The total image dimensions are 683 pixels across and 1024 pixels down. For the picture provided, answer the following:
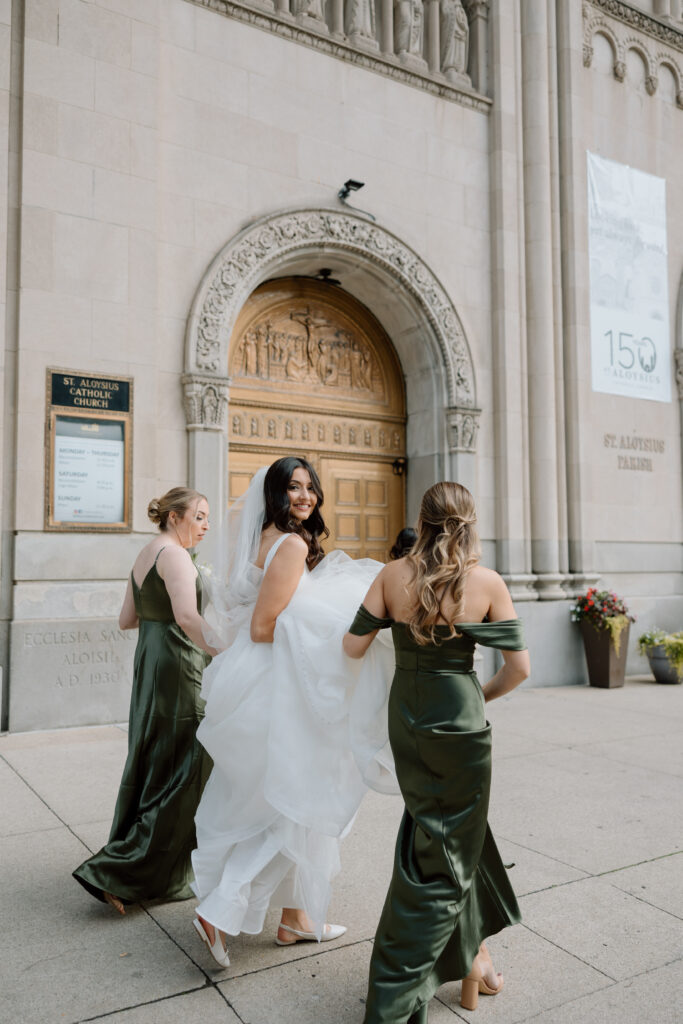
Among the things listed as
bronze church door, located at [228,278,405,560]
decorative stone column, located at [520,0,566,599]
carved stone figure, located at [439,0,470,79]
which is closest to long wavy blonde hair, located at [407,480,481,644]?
bronze church door, located at [228,278,405,560]

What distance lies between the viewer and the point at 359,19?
10086 mm

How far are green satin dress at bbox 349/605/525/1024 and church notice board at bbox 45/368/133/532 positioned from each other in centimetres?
543

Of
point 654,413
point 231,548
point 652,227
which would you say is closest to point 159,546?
point 231,548

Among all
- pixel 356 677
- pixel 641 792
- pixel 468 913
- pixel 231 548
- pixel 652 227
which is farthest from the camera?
pixel 652 227

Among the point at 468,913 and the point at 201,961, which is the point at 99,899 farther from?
the point at 468,913

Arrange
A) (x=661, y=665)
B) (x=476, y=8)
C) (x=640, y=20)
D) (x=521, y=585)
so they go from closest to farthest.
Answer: (x=521, y=585), (x=661, y=665), (x=476, y=8), (x=640, y=20)

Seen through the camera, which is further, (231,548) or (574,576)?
(574,576)

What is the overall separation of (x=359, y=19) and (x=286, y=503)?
9.13 metres

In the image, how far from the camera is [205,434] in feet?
28.0

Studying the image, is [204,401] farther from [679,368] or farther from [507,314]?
[679,368]

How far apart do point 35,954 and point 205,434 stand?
19.3 ft

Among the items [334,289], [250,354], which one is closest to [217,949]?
[250,354]

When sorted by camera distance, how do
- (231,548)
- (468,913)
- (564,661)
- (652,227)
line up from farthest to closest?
(652,227), (564,661), (231,548), (468,913)

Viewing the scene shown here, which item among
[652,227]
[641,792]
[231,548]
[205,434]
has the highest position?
[652,227]
